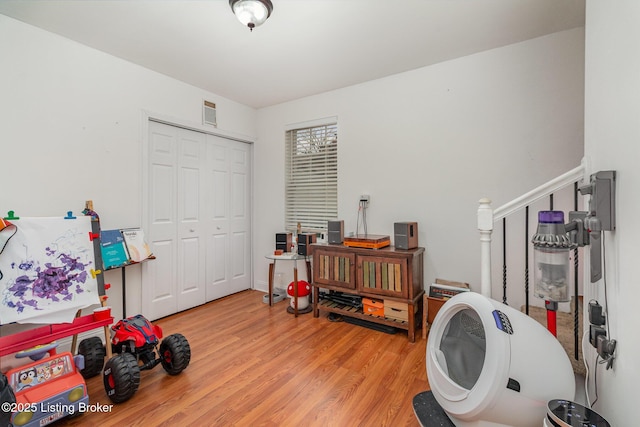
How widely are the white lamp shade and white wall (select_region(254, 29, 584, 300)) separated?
1.65 metres

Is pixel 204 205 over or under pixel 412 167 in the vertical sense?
under

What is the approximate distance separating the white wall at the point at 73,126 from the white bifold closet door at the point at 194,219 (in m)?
0.20

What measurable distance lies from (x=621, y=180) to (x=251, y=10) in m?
2.20

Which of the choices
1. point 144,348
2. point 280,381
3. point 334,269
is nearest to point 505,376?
point 280,381

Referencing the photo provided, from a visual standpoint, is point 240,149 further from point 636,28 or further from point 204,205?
point 636,28

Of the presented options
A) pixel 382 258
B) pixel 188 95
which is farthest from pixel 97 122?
pixel 382 258

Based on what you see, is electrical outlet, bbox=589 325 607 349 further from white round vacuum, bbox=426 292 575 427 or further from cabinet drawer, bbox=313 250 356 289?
cabinet drawer, bbox=313 250 356 289

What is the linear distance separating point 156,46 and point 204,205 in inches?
69.2

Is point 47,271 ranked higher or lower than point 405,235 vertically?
lower

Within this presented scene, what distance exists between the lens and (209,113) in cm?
360

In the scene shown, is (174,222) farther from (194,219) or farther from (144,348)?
(144,348)

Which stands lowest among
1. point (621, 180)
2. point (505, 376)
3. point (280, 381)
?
point (280, 381)

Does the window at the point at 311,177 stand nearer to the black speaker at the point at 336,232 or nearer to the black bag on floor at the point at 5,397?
the black speaker at the point at 336,232

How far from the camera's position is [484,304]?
4.44ft
